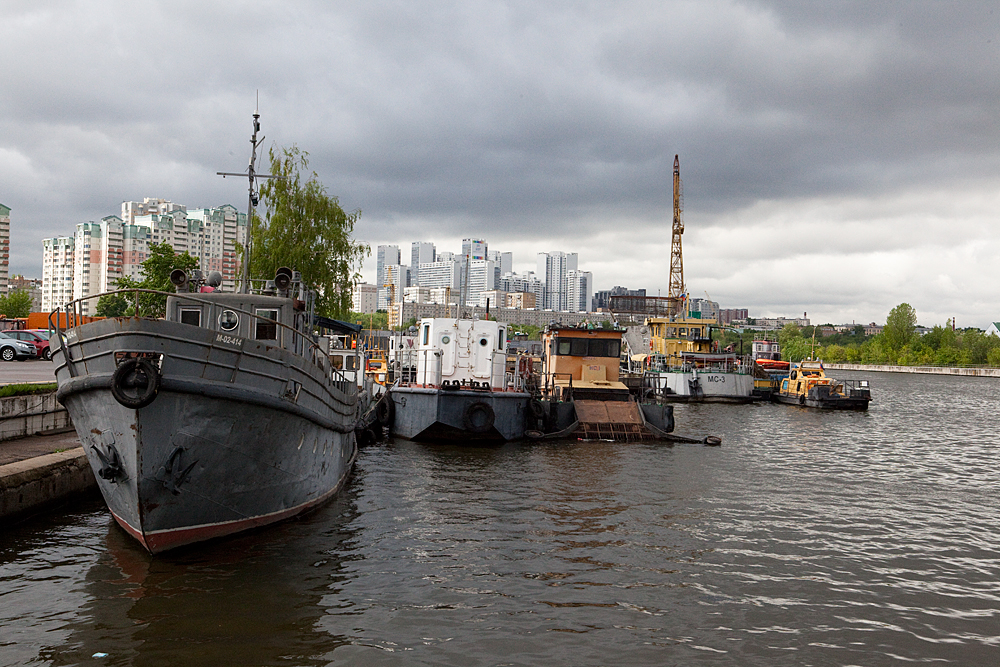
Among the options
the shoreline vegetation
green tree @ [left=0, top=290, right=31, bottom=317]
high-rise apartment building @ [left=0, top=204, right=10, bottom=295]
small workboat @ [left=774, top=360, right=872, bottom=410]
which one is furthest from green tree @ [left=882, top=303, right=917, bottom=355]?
high-rise apartment building @ [left=0, top=204, right=10, bottom=295]

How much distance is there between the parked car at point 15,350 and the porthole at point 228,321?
2504 centimetres

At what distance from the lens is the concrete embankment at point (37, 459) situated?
10.3 metres

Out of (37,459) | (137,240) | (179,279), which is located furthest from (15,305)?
(179,279)

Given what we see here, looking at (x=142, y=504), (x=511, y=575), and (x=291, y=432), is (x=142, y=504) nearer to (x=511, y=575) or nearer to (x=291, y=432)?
(x=291, y=432)

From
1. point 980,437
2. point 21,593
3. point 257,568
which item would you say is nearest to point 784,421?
point 980,437

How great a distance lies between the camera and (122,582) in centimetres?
859

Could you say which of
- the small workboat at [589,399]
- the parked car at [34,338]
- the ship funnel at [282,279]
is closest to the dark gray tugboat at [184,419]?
the ship funnel at [282,279]

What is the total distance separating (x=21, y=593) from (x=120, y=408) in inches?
89.9

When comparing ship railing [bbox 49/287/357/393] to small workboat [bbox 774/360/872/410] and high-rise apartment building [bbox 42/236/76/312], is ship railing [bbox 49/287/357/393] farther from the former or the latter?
high-rise apartment building [bbox 42/236/76/312]

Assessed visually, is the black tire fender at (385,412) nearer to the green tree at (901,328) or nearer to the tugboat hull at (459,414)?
the tugboat hull at (459,414)

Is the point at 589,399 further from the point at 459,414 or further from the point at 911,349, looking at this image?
the point at 911,349

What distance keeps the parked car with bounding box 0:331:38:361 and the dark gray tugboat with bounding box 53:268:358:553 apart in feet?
81.0

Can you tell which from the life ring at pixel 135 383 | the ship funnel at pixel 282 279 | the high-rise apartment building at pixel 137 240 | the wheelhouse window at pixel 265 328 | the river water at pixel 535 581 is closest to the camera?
the river water at pixel 535 581

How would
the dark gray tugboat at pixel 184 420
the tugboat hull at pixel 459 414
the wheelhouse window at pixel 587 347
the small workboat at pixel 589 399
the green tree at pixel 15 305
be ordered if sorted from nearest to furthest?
the dark gray tugboat at pixel 184 420, the tugboat hull at pixel 459 414, the small workboat at pixel 589 399, the wheelhouse window at pixel 587 347, the green tree at pixel 15 305
